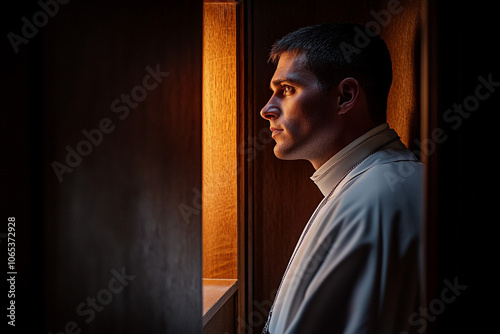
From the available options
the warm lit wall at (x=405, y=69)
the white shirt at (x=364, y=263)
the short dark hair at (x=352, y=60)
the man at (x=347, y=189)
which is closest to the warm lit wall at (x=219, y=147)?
the man at (x=347, y=189)

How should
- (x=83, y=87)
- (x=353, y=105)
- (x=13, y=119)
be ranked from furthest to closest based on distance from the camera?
(x=353, y=105)
(x=83, y=87)
(x=13, y=119)

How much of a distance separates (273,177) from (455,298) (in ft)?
4.31

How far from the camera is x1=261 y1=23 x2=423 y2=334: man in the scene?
3.07 ft

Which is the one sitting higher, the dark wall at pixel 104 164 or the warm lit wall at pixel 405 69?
the warm lit wall at pixel 405 69

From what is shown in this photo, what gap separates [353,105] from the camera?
1284 millimetres

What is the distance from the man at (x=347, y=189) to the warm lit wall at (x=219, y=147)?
0.39 metres

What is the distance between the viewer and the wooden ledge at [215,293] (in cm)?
137

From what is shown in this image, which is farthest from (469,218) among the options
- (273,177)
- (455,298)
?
(273,177)

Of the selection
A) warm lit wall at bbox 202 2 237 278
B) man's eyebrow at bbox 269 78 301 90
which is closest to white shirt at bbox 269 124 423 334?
man's eyebrow at bbox 269 78 301 90

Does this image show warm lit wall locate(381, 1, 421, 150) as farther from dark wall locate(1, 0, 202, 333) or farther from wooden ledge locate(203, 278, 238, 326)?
wooden ledge locate(203, 278, 238, 326)

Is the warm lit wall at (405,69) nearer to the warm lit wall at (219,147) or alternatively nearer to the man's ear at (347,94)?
the man's ear at (347,94)

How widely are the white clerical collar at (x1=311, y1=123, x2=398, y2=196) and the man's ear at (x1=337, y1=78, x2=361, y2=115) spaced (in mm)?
98

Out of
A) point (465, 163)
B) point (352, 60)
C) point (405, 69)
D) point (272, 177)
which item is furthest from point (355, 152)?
point (465, 163)

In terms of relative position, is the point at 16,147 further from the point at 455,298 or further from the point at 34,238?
the point at 455,298
